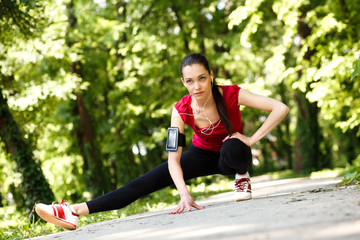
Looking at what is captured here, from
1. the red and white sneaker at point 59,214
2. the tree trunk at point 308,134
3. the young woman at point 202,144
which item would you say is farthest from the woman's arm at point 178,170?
the tree trunk at point 308,134

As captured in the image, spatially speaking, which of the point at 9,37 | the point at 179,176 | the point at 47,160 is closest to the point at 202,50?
the point at 9,37

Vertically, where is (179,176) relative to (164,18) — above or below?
below

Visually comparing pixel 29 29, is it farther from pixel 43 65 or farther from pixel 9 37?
pixel 43 65

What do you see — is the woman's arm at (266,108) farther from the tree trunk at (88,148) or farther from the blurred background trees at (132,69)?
the tree trunk at (88,148)

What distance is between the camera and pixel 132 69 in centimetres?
1466

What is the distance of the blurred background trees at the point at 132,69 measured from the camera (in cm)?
893

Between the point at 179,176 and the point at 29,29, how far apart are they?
5.96 m

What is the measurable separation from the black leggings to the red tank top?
9 centimetres

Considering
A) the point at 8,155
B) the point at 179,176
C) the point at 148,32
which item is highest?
the point at 148,32

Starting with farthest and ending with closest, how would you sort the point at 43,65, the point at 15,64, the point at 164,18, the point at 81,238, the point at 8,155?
the point at 164,18 → the point at 43,65 → the point at 15,64 → the point at 8,155 → the point at 81,238

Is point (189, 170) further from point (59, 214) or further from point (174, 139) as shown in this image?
point (59, 214)

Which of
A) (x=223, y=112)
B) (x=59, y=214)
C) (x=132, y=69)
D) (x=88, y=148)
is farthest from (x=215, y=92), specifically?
(x=88, y=148)

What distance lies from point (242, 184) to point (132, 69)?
1090cm

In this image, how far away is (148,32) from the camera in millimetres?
13016
